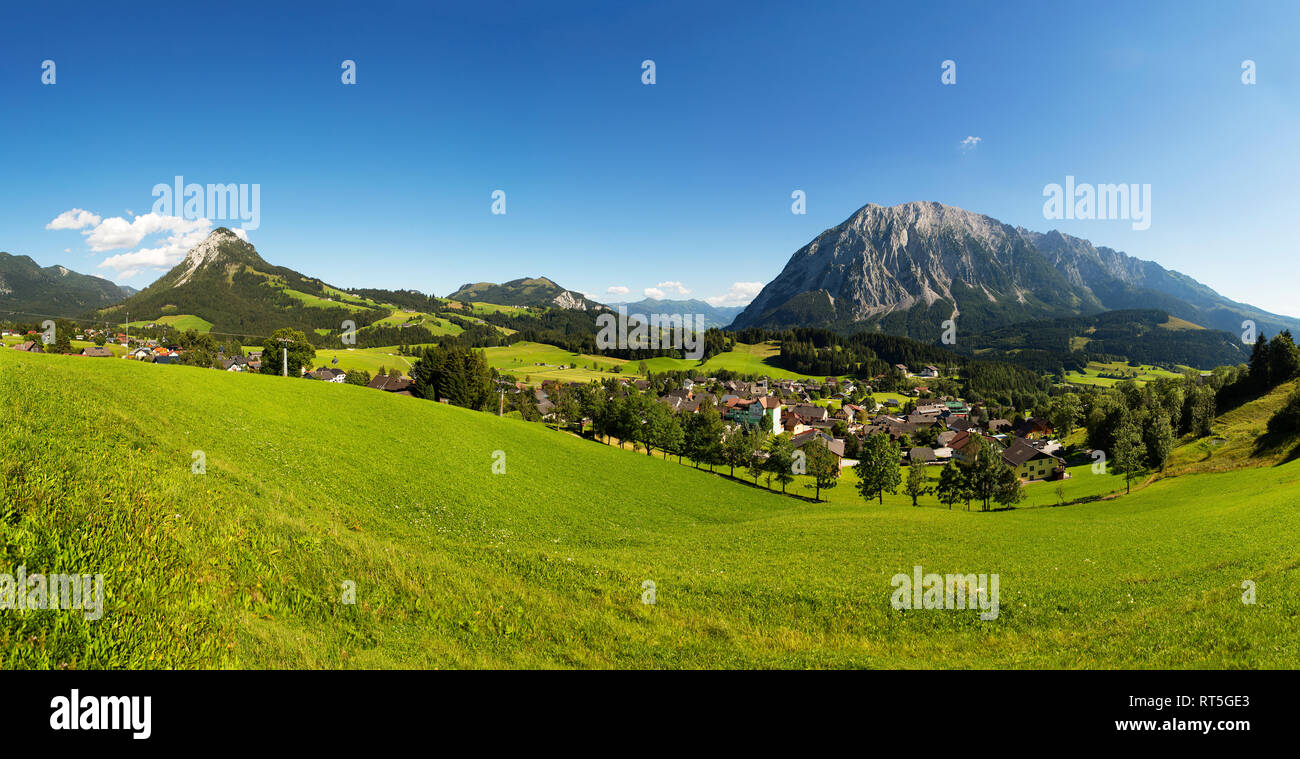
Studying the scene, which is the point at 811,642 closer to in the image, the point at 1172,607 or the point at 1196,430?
the point at 1172,607

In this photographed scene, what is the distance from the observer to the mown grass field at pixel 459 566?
8617 mm

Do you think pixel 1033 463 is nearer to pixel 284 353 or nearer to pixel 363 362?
pixel 284 353

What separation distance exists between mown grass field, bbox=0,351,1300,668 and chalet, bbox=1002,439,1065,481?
6622 cm

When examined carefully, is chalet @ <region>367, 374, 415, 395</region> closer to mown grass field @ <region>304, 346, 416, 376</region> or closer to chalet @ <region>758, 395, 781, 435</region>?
mown grass field @ <region>304, 346, 416, 376</region>

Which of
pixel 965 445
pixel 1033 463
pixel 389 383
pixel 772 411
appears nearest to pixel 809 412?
pixel 772 411

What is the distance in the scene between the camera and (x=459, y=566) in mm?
14711

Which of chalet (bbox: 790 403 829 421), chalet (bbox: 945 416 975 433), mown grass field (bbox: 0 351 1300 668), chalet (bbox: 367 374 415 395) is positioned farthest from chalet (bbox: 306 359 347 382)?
chalet (bbox: 945 416 975 433)

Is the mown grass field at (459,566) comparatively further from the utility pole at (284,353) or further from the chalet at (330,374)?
the chalet at (330,374)

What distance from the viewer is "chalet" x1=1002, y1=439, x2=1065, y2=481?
91.5 metres

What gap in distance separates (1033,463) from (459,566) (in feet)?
374

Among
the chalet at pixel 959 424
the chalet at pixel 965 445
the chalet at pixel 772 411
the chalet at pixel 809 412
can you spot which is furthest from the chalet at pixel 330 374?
the chalet at pixel 959 424

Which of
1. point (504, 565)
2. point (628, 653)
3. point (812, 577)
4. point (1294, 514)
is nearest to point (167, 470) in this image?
point (504, 565)

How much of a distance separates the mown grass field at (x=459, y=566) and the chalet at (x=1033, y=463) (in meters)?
66.2
